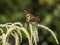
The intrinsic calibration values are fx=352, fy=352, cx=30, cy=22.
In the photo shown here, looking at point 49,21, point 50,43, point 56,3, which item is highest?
point 56,3

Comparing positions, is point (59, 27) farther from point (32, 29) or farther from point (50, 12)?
point (32, 29)

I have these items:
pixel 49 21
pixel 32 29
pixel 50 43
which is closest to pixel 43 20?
pixel 49 21

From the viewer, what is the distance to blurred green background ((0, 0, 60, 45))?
2492 millimetres

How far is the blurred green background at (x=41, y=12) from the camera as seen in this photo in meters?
2.49

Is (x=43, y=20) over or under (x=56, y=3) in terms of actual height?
under

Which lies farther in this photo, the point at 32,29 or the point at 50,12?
the point at 50,12

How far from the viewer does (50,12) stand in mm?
2672

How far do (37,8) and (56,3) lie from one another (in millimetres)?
155

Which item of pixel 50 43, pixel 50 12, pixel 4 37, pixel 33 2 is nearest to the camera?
pixel 4 37

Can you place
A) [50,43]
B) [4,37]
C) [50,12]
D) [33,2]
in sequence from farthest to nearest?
[33,2]
[50,12]
[50,43]
[4,37]

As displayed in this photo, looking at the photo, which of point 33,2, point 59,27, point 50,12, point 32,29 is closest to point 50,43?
point 59,27

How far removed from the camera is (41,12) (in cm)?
268

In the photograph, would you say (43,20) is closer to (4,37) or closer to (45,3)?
(45,3)

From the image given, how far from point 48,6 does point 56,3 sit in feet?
0.24
